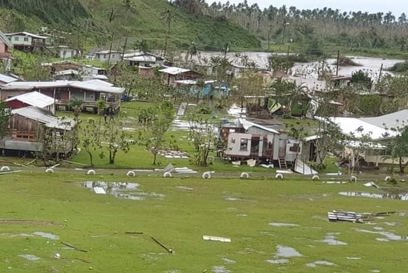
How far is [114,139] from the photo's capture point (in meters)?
52.6

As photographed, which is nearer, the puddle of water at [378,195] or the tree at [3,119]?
the puddle of water at [378,195]

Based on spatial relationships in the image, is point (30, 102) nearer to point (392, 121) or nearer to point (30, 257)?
point (392, 121)

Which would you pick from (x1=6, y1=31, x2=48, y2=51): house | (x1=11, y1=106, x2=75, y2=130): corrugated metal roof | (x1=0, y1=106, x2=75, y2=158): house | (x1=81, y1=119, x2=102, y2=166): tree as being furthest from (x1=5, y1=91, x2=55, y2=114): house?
(x1=6, y1=31, x2=48, y2=51): house

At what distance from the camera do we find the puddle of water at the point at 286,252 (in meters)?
27.1

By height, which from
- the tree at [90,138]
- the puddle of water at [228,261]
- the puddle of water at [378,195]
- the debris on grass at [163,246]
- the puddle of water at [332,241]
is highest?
the tree at [90,138]

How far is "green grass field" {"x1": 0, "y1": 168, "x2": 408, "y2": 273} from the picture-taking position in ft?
78.8

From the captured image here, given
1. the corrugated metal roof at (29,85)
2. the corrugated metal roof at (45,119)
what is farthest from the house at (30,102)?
the corrugated metal roof at (29,85)

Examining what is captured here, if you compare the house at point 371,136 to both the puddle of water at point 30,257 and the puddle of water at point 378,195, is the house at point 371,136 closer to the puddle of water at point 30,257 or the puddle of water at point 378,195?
the puddle of water at point 378,195

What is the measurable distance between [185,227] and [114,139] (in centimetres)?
2287

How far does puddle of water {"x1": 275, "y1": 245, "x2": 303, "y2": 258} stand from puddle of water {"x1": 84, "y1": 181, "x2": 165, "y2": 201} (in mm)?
12024

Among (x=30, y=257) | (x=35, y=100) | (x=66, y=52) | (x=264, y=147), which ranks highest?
(x=66, y=52)

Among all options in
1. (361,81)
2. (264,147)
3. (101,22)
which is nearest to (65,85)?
(264,147)

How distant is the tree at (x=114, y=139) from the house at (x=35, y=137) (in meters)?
3.02

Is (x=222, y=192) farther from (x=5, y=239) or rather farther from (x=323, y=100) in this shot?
(x=323, y=100)
